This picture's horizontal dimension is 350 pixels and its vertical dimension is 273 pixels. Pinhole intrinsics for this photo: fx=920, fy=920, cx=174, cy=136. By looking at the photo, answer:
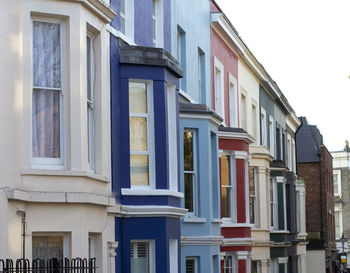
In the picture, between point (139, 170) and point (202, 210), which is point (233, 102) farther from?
point (139, 170)

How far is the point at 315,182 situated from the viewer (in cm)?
5853

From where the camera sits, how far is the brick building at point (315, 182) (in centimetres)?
5766

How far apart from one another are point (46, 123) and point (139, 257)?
446cm

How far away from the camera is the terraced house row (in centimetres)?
1414

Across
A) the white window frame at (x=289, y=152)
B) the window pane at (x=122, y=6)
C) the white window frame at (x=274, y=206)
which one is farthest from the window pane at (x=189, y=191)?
the white window frame at (x=289, y=152)

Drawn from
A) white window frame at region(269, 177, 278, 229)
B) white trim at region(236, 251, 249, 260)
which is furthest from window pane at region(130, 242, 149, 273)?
white window frame at region(269, 177, 278, 229)

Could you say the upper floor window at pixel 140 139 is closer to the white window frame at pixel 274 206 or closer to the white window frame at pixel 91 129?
the white window frame at pixel 91 129

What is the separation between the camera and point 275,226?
1485 inches

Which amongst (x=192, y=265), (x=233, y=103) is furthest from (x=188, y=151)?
(x=233, y=103)

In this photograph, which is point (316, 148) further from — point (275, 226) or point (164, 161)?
point (164, 161)

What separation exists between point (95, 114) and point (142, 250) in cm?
350

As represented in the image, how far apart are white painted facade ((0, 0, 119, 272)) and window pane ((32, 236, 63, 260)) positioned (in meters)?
0.10

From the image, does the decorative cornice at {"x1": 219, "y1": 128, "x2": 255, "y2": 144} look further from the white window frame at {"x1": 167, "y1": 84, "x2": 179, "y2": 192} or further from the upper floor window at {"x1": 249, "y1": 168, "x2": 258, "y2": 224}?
the white window frame at {"x1": 167, "y1": 84, "x2": 179, "y2": 192}

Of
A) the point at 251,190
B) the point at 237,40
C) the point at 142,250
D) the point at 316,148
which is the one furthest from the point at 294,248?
the point at 142,250
